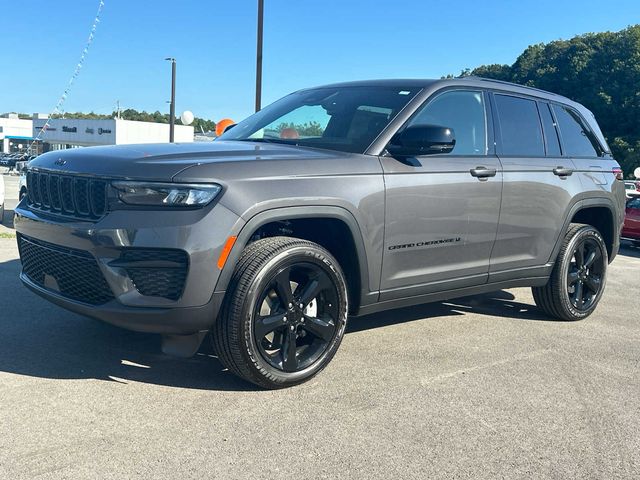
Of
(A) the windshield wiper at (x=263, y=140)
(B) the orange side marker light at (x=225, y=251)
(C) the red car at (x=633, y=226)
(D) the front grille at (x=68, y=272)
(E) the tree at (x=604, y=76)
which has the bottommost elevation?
(C) the red car at (x=633, y=226)

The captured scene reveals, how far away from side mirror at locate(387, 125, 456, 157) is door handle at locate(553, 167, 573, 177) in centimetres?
145

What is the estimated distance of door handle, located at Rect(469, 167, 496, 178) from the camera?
13.7 ft

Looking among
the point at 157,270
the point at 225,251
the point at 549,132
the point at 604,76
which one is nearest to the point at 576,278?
the point at 549,132

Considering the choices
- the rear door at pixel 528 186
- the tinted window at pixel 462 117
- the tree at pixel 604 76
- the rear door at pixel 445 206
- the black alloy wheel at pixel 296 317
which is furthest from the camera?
the tree at pixel 604 76

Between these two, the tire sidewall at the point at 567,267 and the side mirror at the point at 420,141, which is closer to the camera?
the side mirror at the point at 420,141

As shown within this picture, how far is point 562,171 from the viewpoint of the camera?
493 centimetres

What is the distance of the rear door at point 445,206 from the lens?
3785 mm

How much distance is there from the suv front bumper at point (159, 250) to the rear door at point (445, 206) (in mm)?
1151

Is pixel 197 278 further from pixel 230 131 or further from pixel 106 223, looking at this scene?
pixel 230 131

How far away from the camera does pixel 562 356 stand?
14.1ft

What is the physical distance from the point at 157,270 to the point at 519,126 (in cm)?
315

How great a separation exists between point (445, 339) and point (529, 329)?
0.90 m

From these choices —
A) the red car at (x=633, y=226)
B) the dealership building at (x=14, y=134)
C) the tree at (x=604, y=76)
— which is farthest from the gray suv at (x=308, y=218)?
the dealership building at (x=14, y=134)

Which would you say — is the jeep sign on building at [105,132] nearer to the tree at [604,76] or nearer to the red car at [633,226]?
the tree at [604,76]
